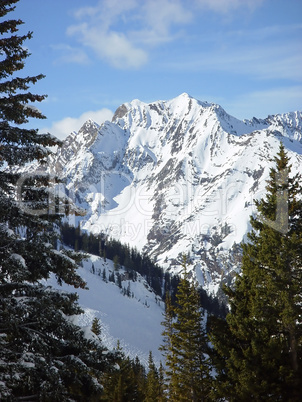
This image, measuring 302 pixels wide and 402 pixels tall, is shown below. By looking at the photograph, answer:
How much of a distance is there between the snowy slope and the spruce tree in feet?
274

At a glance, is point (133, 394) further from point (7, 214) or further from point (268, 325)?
point (7, 214)

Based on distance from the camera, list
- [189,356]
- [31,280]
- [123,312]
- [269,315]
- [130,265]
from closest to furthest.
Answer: [31,280]
[269,315]
[189,356]
[123,312]
[130,265]

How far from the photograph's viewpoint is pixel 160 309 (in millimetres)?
140125

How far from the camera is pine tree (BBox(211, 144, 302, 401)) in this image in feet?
48.6

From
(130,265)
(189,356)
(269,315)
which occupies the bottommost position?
(189,356)

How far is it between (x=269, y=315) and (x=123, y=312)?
111m

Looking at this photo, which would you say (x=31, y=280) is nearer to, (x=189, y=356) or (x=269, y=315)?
(x=269, y=315)

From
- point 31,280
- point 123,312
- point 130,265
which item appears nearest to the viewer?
point 31,280

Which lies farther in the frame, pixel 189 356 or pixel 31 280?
pixel 189 356

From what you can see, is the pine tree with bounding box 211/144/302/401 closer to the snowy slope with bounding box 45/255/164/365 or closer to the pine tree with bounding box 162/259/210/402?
the pine tree with bounding box 162/259/210/402

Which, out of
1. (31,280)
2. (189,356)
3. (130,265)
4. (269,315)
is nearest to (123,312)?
(130,265)

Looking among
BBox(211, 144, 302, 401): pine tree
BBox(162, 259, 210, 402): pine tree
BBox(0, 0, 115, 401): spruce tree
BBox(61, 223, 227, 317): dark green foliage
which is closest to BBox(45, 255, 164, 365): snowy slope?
BBox(61, 223, 227, 317): dark green foliage

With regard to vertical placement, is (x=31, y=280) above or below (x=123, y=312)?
below

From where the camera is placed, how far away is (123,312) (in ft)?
396
